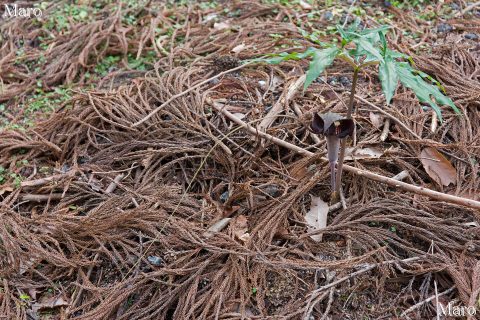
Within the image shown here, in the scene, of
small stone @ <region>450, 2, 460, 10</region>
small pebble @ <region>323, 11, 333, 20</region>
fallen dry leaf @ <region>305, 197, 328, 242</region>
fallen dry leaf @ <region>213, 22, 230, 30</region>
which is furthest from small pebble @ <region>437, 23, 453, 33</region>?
fallen dry leaf @ <region>305, 197, 328, 242</region>

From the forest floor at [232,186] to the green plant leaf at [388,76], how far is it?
774mm

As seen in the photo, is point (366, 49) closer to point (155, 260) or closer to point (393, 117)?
point (393, 117)

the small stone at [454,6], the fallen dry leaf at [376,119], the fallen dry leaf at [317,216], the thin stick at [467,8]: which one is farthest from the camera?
the small stone at [454,6]

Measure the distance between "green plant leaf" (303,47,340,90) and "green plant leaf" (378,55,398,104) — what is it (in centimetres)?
17

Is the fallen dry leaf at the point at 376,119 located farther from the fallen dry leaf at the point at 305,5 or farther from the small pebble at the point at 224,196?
the fallen dry leaf at the point at 305,5

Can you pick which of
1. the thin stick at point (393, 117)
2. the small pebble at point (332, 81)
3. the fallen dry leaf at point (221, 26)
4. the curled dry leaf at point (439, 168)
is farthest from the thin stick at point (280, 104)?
the fallen dry leaf at point (221, 26)

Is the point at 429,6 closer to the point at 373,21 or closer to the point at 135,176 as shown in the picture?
the point at 373,21

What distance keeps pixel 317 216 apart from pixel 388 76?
877 mm

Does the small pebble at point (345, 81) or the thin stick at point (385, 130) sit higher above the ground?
the small pebble at point (345, 81)

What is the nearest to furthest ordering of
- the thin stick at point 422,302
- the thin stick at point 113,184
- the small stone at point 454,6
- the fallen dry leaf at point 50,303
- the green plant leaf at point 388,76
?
1. the green plant leaf at point 388,76
2. the thin stick at point 422,302
3. the fallen dry leaf at point 50,303
4. the thin stick at point 113,184
5. the small stone at point 454,6

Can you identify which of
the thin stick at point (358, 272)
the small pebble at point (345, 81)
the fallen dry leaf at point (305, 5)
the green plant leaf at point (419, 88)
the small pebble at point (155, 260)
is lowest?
the small pebble at point (155, 260)

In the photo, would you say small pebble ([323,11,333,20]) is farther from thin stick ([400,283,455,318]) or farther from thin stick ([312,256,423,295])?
thin stick ([400,283,455,318])

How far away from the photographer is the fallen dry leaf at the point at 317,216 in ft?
7.41

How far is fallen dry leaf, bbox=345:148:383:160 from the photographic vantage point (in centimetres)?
248
